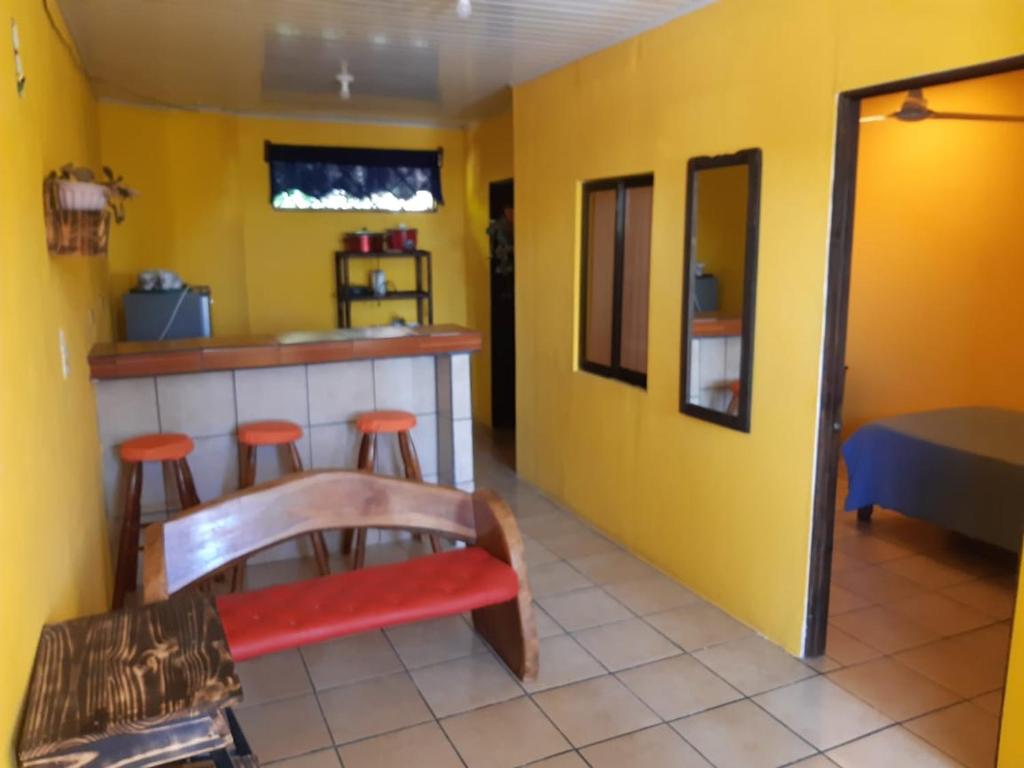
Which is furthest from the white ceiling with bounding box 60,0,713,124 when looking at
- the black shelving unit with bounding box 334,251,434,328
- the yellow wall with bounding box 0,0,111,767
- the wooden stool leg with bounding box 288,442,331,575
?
the wooden stool leg with bounding box 288,442,331,575

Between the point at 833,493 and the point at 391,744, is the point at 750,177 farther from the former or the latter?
the point at 391,744

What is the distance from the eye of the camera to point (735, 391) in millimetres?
3107

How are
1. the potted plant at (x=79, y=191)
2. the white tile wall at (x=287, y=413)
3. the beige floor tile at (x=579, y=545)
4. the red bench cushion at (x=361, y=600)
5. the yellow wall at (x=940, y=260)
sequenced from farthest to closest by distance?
the yellow wall at (x=940, y=260)
the beige floor tile at (x=579, y=545)
the white tile wall at (x=287, y=413)
the red bench cushion at (x=361, y=600)
the potted plant at (x=79, y=191)

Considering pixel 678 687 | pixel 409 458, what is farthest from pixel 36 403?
pixel 678 687

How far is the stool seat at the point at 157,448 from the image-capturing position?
3.16 m

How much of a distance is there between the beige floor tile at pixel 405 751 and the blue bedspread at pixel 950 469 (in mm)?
2615

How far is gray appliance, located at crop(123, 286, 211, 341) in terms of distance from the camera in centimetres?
493

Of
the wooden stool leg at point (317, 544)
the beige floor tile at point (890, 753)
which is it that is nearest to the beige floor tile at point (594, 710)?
the beige floor tile at point (890, 753)

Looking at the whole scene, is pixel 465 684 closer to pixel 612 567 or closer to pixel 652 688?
pixel 652 688

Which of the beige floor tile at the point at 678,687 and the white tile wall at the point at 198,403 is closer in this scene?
the beige floor tile at the point at 678,687

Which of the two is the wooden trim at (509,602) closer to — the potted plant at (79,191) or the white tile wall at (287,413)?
the white tile wall at (287,413)

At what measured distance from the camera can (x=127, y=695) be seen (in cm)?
144

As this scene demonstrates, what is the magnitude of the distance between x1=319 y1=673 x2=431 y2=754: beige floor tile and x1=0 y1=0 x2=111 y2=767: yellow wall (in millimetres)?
848

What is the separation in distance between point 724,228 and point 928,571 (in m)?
1.96
